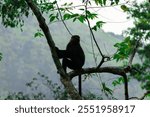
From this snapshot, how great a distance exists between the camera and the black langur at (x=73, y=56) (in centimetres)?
683

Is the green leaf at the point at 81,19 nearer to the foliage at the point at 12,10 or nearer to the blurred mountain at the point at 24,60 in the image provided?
the foliage at the point at 12,10

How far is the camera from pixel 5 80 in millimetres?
153125

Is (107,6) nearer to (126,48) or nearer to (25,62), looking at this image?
(126,48)

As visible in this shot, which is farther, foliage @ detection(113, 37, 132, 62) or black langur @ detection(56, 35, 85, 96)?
black langur @ detection(56, 35, 85, 96)

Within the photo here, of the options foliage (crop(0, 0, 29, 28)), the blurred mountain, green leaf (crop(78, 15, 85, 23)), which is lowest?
the blurred mountain

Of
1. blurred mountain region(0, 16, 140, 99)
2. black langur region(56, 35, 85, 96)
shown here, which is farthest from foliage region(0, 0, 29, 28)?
blurred mountain region(0, 16, 140, 99)

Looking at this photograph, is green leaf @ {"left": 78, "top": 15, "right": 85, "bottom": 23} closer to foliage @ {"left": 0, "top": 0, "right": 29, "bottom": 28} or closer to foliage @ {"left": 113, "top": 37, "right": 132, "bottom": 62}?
foliage @ {"left": 113, "top": 37, "right": 132, "bottom": 62}

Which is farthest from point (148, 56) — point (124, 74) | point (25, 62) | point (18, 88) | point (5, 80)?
point (25, 62)

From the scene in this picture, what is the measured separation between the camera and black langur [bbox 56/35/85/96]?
6830mm

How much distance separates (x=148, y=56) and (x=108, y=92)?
24.4m

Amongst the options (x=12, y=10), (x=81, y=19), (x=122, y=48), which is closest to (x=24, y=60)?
(x=12, y=10)

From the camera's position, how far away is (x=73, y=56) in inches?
295

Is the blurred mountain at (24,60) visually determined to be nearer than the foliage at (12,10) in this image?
No

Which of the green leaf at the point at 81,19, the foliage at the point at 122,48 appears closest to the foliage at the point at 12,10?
the foliage at the point at 122,48
